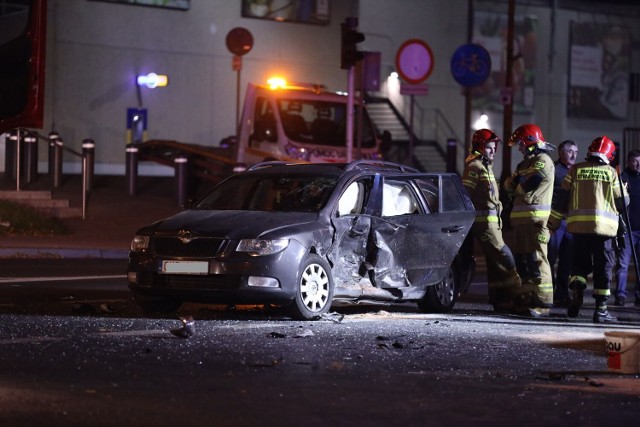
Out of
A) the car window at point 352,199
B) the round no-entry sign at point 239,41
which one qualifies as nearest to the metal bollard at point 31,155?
the round no-entry sign at point 239,41

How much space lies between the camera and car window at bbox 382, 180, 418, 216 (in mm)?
13328

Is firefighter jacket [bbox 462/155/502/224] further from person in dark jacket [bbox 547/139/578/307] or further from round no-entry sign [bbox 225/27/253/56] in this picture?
round no-entry sign [bbox 225/27/253/56]

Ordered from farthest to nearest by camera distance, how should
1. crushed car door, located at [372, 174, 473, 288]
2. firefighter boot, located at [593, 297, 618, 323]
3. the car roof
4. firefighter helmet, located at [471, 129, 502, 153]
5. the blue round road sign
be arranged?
1. the blue round road sign
2. firefighter helmet, located at [471, 129, 502, 153]
3. firefighter boot, located at [593, 297, 618, 323]
4. the car roof
5. crushed car door, located at [372, 174, 473, 288]

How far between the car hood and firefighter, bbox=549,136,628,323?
2694 mm

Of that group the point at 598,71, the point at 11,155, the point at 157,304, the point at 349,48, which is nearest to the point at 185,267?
the point at 157,304

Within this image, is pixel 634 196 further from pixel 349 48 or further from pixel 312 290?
pixel 349 48

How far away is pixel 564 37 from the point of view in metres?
44.7

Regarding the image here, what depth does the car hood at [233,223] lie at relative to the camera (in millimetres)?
11836

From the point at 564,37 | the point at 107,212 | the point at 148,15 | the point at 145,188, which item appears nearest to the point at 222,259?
the point at 107,212

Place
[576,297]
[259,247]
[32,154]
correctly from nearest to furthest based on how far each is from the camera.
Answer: [259,247]
[576,297]
[32,154]

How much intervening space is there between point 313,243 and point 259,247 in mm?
581

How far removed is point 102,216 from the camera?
24.9 metres

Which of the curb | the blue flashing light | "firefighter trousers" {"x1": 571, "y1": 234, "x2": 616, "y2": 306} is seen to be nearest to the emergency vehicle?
the curb

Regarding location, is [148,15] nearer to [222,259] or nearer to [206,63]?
[206,63]
